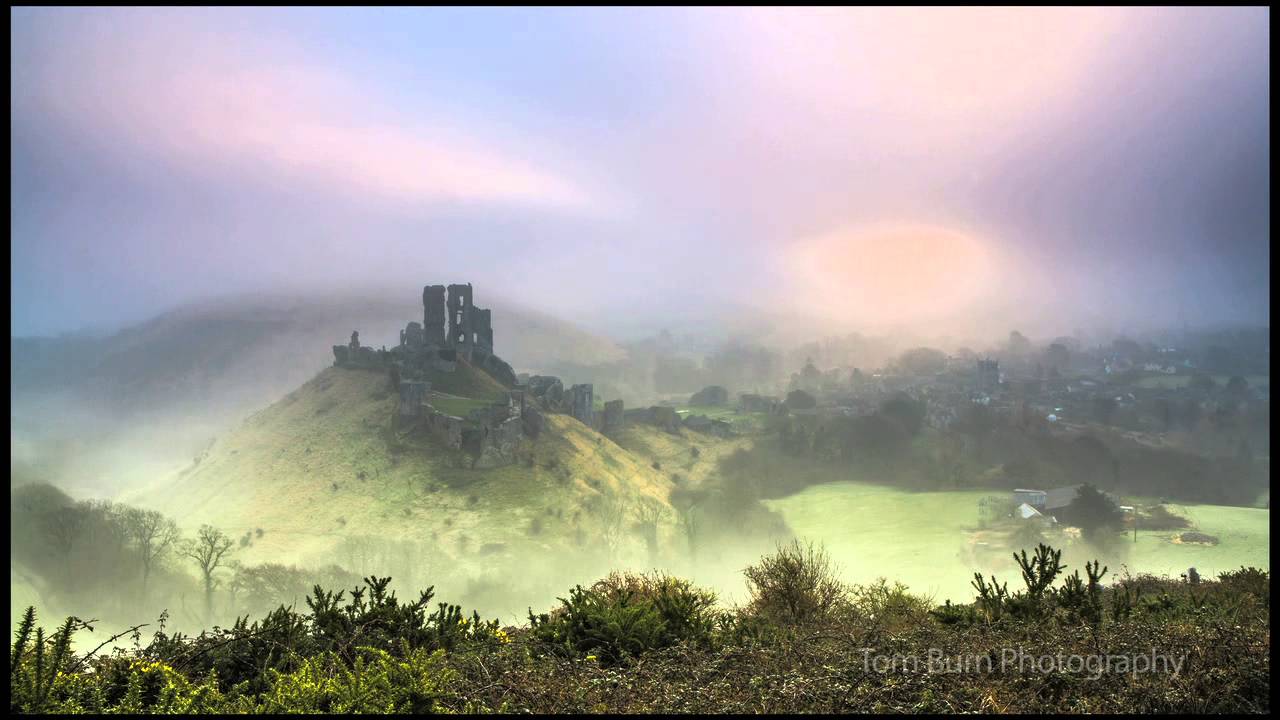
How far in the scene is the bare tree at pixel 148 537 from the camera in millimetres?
35500

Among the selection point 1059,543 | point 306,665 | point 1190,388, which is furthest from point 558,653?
point 1190,388

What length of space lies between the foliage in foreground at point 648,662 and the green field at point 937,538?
66.0 feet

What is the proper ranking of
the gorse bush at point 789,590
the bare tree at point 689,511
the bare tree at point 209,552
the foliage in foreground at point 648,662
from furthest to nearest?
the bare tree at point 689,511
the bare tree at point 209,552
the gorse bush at point 789,590
the foliage in foreground at point 648,662

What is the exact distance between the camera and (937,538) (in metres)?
35.8

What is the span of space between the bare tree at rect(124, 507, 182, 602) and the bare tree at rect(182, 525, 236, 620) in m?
1.52

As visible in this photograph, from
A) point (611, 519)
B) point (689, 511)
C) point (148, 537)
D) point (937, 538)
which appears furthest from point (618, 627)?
point (148, 537)

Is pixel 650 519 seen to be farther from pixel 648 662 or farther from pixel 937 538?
pixel 648 662

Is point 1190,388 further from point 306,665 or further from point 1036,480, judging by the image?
point 306,665

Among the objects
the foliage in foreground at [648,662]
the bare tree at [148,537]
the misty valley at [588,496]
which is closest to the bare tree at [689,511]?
the misty valley at [588,496]

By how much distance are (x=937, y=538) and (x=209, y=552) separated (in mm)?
35923

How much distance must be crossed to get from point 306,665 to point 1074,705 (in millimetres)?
7659

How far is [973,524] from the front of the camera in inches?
1479

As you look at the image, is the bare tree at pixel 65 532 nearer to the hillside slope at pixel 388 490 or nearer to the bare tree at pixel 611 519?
the hillside slope at pixel 388 490

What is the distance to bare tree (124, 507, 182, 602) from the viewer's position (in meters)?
35.5
